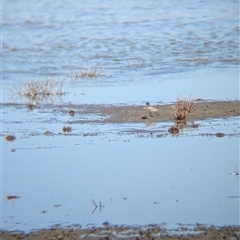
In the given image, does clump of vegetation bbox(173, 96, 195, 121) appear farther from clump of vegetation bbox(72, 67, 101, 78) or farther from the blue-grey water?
clump of vegetation bbox(72, 67, 101, 78)

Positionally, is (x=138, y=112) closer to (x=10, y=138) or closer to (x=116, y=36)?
(x=10, y=138)

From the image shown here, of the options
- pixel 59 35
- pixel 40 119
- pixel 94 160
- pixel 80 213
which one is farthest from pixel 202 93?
pixel 59 35

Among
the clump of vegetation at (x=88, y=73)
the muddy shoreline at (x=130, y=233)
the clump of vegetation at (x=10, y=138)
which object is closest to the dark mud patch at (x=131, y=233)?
the muddy shoreline at (x=130, y=233)

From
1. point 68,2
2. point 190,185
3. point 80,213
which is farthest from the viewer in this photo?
point 68,2

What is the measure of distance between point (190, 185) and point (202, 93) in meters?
7.94

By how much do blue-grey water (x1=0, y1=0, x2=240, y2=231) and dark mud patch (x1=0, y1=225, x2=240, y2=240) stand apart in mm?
216

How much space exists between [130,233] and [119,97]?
9646mm

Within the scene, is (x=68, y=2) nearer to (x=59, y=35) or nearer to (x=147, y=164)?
(x=59, y=35)

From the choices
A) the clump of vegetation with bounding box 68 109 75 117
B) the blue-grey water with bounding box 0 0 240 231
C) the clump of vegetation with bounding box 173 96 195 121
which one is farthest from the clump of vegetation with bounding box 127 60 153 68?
the clump of vegetation with bounding box 173 96 195 121

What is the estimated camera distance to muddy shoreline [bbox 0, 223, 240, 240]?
774 cm

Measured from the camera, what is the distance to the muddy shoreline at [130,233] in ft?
25.4

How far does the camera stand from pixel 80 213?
867cm

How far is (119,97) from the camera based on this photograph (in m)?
17.4

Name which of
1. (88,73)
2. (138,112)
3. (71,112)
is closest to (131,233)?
(138,112)
